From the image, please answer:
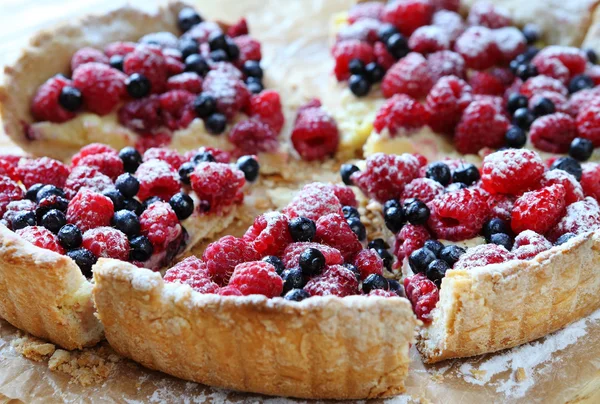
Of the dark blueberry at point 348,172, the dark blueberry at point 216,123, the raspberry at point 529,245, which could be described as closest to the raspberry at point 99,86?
the dark blueberry at point 216,123

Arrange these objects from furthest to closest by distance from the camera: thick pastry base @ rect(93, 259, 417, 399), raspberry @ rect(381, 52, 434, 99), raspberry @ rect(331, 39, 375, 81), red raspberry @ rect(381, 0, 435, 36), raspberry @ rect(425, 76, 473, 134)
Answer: red raspberry @ rect(381, 0, 435, 36) → raspberry @ rect(331, 39, 375, 81) → raspberry @ rect(381, 52, 434, 99) → raspberry @ rect(425, 76, 473, 134) → thick pastry base @ rect(93, 259, 417, 399)

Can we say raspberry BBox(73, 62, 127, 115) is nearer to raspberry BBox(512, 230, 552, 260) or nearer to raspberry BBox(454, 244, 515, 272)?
raspberry BBox(454, 244, 515, 272)

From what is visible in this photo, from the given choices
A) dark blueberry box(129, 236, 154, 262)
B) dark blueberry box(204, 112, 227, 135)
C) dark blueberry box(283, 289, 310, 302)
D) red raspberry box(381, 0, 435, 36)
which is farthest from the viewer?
red raspberry box(381, 0, 435, 36)

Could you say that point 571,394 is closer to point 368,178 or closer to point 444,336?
point 444,336

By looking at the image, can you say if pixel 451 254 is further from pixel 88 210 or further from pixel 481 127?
pixel 88 210

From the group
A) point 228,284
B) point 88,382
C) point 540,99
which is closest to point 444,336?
point 228,284

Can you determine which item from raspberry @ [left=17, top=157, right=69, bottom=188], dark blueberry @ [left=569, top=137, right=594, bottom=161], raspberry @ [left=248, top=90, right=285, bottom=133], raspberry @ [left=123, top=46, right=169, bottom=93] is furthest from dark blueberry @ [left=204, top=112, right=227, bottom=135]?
dark blueberry @ [left=569, top=137, right=594, bottom=161]
